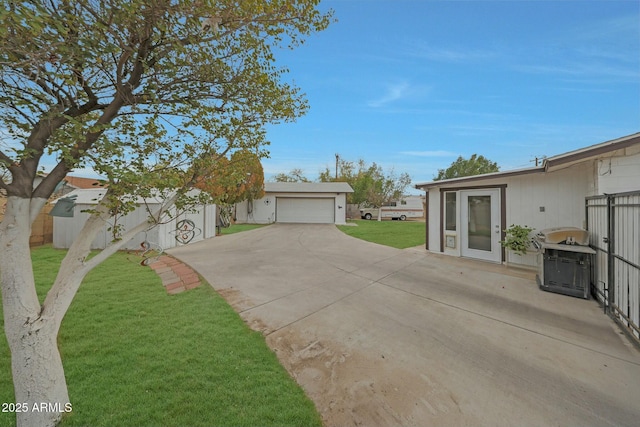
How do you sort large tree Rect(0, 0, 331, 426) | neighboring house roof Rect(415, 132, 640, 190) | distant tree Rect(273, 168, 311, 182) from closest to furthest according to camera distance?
large tree Rect(0, 0, 331, 426) → neighboring house roof Rect(415, 132, 640, 190) → distant tree Rect(273, 168, 311, 182)

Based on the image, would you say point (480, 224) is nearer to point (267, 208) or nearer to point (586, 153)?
point (586, 153)

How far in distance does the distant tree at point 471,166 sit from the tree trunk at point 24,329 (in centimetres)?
3146

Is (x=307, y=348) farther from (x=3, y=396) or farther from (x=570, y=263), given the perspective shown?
(x=570, y=263)

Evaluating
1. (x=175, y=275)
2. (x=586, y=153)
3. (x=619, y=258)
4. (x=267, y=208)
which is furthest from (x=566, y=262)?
(x=267, y=208)

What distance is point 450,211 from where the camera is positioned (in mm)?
8359

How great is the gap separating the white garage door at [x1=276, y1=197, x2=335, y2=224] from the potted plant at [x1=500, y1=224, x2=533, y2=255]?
15086 millimetres

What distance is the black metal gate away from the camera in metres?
3.16

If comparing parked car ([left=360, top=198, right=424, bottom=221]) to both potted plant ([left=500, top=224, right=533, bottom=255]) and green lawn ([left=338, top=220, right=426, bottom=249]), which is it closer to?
green lawn ([left=338, top=220, right=426, bottom=249])

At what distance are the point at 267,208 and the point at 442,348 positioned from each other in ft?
61.8

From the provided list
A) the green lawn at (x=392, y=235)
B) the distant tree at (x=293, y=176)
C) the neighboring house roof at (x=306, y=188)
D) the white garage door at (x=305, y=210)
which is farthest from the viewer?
the distant tree at (x=293, y=176)

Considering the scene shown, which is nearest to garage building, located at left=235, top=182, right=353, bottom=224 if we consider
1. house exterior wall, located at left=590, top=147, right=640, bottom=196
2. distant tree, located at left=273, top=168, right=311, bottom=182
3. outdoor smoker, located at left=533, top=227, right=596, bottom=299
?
distant tree, located at left=273, top=168, right=311, bottom=182

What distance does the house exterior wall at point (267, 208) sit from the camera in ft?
67.6

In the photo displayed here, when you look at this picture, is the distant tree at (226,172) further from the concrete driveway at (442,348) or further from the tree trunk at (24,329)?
the concrete driveway at (442,348)

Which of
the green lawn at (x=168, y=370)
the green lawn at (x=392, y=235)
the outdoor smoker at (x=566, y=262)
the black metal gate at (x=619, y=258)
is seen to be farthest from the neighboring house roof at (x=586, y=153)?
the green lawn at (x=168, y=370)
